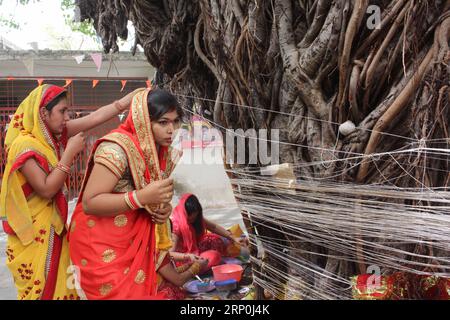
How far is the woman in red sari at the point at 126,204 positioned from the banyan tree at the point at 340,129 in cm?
32

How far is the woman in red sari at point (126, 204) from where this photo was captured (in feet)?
5.33

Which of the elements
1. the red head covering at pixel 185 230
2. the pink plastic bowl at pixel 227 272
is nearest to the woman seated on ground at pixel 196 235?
the red head covering at pixel 185 230

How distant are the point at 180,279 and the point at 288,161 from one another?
108 centimetres

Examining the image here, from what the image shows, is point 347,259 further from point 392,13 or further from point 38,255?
point 38,255

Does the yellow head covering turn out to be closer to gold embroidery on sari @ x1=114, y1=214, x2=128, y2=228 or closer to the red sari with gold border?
the red sari with gold border

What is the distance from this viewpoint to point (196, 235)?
2914 mm

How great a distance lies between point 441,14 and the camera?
4.31ft

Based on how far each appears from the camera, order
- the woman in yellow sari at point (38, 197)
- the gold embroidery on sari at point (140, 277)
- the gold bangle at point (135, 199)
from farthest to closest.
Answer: the woman in yellow sari at point (38, 197) → the gold embroidery on sari at point (140, 277) → the gold bangle at point (135, 199)

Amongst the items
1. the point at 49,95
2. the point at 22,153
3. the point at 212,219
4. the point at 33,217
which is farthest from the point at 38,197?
the point at 212,219

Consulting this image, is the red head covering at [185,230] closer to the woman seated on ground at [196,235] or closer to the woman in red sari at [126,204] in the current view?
the woman seated on ground at [196,235]

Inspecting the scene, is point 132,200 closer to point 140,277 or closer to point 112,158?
point 112,158

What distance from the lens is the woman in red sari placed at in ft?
5.33

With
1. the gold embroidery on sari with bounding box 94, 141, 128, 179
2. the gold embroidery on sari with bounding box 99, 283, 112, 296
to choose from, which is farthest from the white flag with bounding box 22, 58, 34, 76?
the gold embroidery on sari with bounding box 99, 283, 112, 296

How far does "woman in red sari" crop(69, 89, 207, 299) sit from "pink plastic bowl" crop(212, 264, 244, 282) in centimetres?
84
